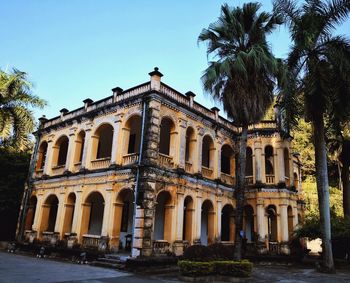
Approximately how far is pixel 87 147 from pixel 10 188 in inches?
368

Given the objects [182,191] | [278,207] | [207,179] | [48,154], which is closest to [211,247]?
[182,191]

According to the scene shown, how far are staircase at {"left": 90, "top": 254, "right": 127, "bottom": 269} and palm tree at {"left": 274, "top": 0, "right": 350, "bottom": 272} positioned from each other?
9.56 meters

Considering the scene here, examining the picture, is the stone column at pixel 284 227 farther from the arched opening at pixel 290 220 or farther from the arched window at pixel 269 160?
the arched window at pixel 269 160

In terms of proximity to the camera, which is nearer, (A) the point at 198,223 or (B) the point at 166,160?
(B) the point at 166,160

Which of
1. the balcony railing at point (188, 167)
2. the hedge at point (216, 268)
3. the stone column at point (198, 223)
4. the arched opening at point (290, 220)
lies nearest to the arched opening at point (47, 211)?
the balcony railing at point (188, 167)

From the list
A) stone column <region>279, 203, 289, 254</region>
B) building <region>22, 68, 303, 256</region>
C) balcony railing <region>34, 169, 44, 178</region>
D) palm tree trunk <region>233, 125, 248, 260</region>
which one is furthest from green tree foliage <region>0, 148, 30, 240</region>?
stone column <region>279, 203, 289, 254</region>

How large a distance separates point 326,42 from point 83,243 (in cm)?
1622

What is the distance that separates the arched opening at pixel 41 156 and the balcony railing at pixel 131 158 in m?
9.89

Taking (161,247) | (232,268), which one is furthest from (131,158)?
(232,268)

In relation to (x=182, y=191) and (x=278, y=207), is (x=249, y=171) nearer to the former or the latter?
(x=278, y=207)

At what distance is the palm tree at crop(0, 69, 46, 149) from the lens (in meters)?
21.0

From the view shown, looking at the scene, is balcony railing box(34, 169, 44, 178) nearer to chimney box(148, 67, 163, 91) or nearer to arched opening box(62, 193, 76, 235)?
arched opening box(62, 193, 76, 235)

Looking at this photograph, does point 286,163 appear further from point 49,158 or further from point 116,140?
point 49,158

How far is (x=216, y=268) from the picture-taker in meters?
12.3
